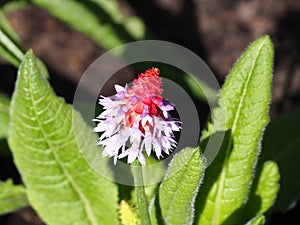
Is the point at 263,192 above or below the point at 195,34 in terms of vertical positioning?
below

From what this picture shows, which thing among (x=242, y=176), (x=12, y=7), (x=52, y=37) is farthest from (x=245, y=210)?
(x=52, y=37)

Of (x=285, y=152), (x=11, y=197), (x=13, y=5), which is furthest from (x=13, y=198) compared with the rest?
(x=285, y=152)

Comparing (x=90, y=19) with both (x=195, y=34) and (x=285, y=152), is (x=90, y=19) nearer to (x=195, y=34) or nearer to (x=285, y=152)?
(x=195, y=34)

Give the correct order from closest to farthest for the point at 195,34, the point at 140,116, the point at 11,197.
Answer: the point at 140,116 → the point at 11,197 → the point at 195,34

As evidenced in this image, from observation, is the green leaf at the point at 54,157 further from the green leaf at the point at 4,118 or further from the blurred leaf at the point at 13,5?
the blurred leaf at the point at 13,5

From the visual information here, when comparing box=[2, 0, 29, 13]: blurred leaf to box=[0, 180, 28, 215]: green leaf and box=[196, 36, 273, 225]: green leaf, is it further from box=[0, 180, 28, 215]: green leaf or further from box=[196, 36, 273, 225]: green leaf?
box=[196, 36, 273, 225]: green leaf

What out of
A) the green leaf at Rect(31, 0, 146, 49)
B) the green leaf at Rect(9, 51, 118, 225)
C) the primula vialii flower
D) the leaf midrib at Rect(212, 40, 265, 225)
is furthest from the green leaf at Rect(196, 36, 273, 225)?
the green leaf at Rect(31, 0, 146, 49)

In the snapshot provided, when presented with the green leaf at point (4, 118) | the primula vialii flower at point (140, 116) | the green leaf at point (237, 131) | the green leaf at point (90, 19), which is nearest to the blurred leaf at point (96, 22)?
the green leaf at point (90, 19)
